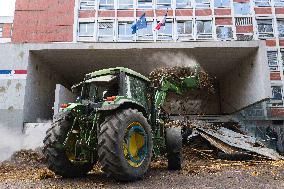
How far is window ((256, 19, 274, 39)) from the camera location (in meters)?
36.0

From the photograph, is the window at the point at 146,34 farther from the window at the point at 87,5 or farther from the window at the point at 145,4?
the window at the point at 87,5

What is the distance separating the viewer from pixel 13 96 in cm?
1761

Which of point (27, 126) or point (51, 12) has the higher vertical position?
point (51, 12)

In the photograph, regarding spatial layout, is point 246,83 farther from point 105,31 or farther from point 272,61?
point 105,31

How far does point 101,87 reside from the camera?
808cm

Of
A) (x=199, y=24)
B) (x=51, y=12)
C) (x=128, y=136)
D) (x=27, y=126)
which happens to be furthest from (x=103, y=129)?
(x=51, y=12)

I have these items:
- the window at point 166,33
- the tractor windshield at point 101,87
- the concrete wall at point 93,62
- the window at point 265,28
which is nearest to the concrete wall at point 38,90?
the concrete wall at point 93,62

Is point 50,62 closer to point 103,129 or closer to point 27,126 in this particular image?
point 27,126

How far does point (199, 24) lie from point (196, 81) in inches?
1105

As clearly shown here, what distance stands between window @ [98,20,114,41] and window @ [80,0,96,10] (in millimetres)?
2489

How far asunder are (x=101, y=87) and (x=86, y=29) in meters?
30.9

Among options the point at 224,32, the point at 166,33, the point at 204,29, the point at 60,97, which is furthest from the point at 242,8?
the point at 60,97

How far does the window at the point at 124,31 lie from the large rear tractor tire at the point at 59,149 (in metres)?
29.6

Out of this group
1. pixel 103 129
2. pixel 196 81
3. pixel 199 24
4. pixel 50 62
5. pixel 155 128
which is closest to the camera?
pixel 103 129
